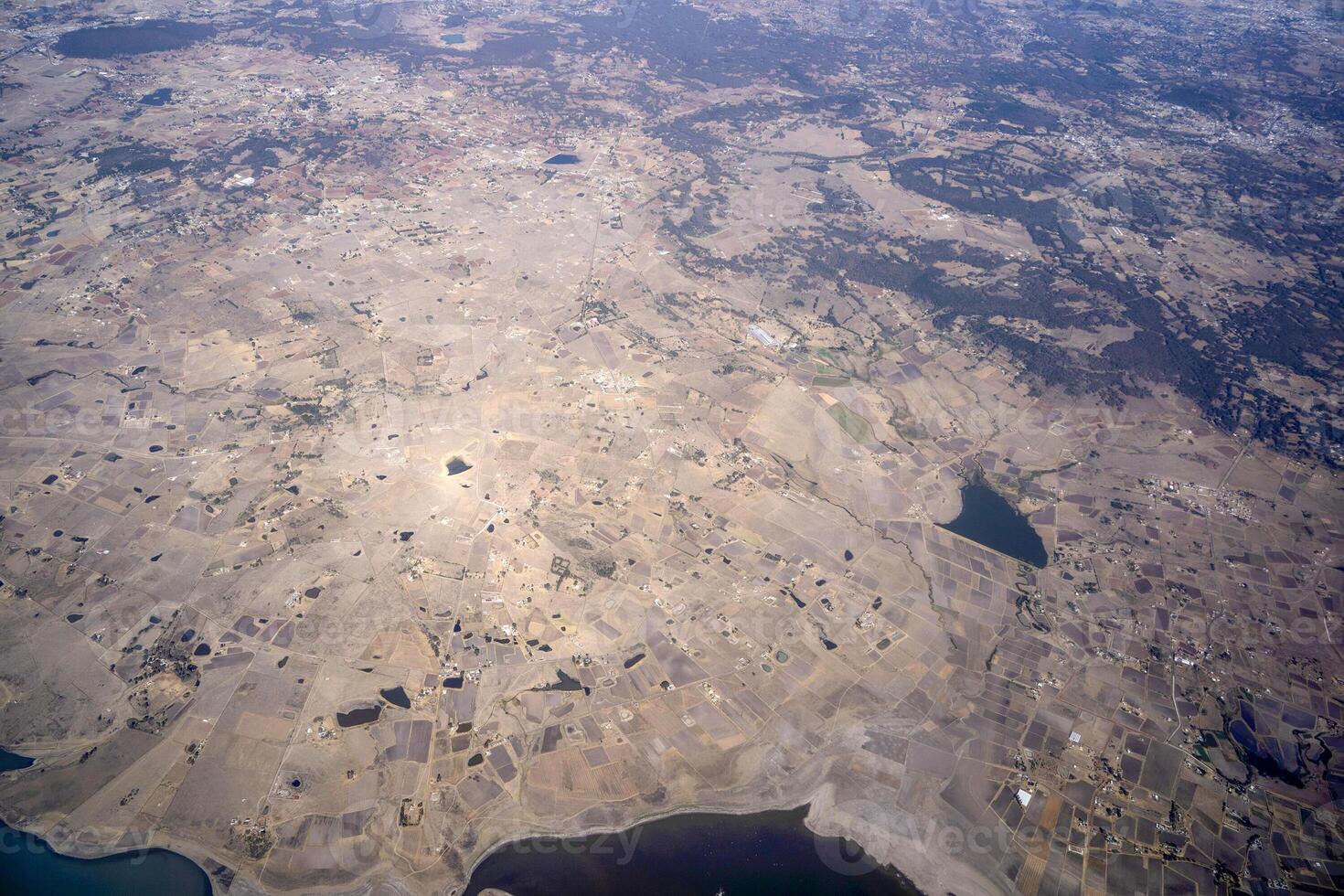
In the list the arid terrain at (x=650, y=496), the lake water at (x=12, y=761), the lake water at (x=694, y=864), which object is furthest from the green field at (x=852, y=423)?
the lake water at (x=12, y=761)

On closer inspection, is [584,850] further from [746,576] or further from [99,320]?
[99,320]

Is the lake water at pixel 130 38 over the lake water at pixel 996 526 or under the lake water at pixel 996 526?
under

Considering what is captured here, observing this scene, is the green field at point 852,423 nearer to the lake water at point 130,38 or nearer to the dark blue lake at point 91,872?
the dark blue lake at point 91,872

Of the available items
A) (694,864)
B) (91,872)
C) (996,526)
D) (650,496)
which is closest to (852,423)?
(996,526)

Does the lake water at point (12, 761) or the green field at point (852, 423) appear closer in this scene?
the lake water at point (12, 761)

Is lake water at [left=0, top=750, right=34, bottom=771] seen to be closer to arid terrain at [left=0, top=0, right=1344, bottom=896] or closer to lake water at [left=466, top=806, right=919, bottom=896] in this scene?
arid terrain at [left=0, top=0, right=1344, bottom=896]
